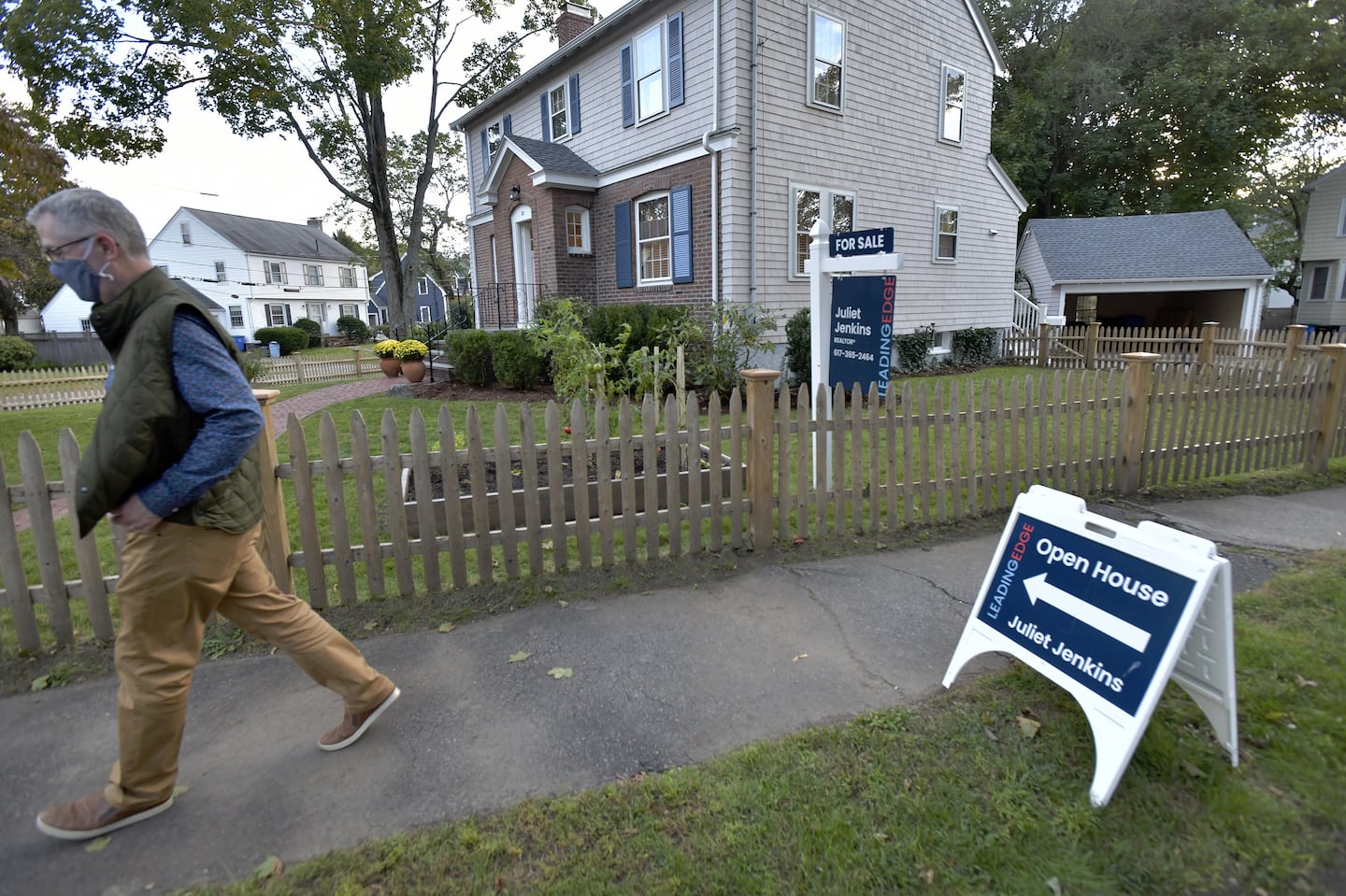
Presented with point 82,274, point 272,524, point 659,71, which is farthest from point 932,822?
point 659,71

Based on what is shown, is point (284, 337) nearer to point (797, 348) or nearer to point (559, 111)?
point (559, 111)

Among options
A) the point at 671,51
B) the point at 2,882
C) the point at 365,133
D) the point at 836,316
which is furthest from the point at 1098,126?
the point at 2,882

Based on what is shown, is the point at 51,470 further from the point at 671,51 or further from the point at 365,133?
the point at 365,133

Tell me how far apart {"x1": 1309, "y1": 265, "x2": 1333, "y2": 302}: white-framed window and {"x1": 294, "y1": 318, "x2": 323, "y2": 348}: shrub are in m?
51.8

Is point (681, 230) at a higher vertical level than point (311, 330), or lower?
higher

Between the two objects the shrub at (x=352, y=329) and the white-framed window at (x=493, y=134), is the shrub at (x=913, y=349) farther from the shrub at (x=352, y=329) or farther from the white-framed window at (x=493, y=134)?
the shrub at (x=352, y=329)

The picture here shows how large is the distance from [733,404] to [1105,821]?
2851 millimetres

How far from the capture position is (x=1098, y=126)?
30.4 m

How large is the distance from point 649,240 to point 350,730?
12691 millimetres

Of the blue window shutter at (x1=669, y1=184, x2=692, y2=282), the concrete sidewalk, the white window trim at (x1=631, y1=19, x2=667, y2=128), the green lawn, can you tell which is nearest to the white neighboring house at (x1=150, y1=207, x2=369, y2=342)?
the white window trim at (x1=631, y1=19, x2=667, y2=128)

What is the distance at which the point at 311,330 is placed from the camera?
4447 centimetres

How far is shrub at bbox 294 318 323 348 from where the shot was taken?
43625 millimetres

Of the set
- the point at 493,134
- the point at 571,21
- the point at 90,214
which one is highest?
the point at 571,21

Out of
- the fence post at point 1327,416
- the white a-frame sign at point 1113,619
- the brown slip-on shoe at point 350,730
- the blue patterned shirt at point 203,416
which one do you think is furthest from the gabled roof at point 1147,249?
the blue patterned shirt at point 203,416
